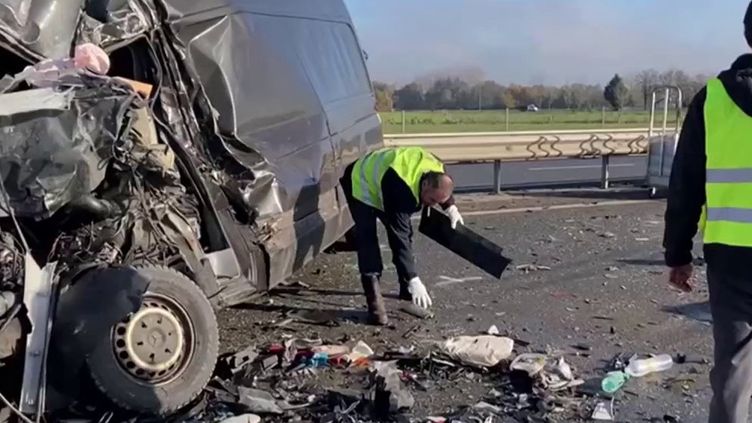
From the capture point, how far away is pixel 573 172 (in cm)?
1705

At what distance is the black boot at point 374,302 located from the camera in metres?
5.65

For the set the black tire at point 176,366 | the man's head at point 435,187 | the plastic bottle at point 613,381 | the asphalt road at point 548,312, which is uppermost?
the man's head at point 435,187

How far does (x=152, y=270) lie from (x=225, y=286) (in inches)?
24.7

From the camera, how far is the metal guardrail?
11867 mm

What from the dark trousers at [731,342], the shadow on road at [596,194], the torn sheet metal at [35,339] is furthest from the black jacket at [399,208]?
the shadow on road at [596,194]

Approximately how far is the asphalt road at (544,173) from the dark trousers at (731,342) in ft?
31.1

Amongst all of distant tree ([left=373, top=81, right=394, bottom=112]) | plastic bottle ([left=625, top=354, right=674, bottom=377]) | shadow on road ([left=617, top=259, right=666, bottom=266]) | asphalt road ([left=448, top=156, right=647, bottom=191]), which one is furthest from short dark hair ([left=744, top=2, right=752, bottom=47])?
asphalt road ([left=448, top=156, right=647, bottom=191])

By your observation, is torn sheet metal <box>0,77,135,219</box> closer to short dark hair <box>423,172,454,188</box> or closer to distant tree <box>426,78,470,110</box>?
short dark hair <box>423,172,454,188</box>

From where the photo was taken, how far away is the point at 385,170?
5.78 m

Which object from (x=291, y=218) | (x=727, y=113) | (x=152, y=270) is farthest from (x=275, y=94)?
(x=727, y=113)

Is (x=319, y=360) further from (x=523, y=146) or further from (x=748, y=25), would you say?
(x=523, y=146)

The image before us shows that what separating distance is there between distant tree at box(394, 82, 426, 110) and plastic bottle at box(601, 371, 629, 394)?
2315 cm

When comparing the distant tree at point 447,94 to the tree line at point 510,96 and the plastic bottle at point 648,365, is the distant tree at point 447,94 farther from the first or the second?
the plastic bottle at point 648,365

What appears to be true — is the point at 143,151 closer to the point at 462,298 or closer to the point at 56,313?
the point at 56,313
